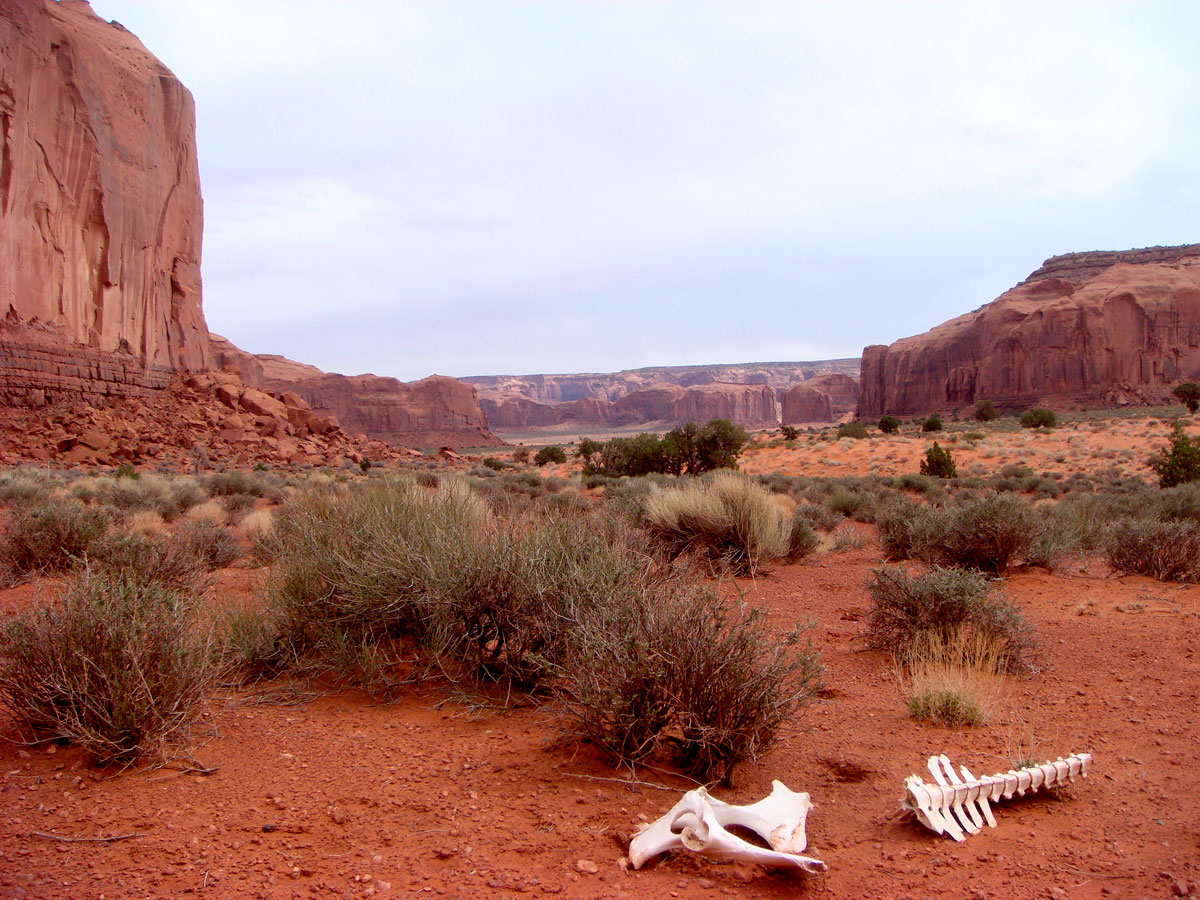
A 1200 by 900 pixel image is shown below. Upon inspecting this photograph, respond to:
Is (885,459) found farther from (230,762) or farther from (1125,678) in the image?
(230,762)

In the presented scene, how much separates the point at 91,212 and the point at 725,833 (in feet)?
115

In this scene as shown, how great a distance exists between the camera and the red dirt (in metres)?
2.48

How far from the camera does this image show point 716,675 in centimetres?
321

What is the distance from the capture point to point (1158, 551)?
7922 millimetres

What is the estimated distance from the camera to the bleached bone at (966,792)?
276 centimetres

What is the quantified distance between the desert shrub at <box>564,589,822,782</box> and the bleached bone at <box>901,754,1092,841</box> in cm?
61

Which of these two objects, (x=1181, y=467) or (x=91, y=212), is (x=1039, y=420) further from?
(x=91, y=212)

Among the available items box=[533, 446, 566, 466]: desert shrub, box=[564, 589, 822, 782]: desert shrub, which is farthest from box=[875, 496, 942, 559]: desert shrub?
box=[533, 446, 566, 466]: desert shrub

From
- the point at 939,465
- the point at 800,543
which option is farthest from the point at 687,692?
the point at 939,465

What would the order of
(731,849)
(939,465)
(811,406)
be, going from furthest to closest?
(811,406), (939,465), (731,849)

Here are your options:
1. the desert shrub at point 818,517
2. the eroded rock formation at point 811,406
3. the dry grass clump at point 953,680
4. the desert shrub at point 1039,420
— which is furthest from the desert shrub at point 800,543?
the eroded rock formation at point 811,406

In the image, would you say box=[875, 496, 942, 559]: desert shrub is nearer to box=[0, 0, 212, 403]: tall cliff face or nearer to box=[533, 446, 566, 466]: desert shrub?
box=[533, 446, 566, 466]: desert shrub

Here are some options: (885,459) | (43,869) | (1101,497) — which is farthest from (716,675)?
(885,459)

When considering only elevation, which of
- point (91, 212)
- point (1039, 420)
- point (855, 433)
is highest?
point (91, 212)
